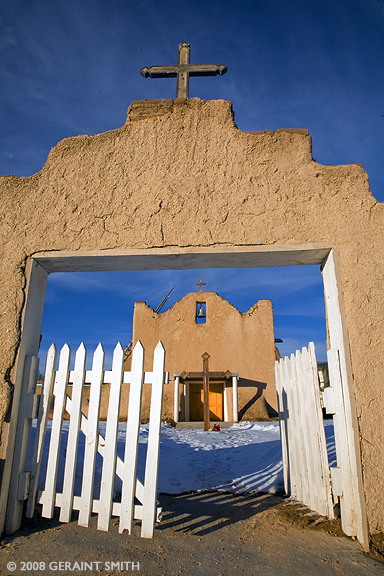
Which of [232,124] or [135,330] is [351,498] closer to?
[232,124]

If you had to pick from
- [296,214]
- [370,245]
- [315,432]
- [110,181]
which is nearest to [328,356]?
[315,432]

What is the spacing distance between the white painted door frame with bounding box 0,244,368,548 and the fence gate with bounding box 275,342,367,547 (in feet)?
0.21

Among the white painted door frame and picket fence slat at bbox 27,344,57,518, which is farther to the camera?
picket fence slat at bbox 27,344,57,518

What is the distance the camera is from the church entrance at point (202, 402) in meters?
12.7

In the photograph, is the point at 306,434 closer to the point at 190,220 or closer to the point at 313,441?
the point at 313,441

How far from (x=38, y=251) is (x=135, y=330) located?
983 centimetres

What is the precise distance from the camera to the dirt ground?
2.17m

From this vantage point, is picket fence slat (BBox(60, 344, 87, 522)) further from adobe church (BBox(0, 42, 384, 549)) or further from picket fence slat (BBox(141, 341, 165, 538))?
picket fence slat (BBox(141, 341, 165, 538))

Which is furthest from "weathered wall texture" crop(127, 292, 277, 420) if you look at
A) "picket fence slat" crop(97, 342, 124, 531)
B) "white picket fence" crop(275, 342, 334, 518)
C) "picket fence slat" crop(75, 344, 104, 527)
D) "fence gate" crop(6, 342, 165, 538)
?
"picket fence slat" crop(97, 342, 124, 531)

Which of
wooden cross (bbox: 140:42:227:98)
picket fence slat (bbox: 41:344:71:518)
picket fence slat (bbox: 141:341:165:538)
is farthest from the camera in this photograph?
wooden cross (bbox: 140:42:227:98)

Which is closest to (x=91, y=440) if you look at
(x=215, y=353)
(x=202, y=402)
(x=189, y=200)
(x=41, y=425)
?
(x=41, y=425)

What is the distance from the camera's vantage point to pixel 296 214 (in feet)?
10.2

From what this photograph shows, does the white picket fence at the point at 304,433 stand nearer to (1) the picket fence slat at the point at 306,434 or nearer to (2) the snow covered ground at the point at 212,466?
(1) the picket fence slat at the point at 306,434

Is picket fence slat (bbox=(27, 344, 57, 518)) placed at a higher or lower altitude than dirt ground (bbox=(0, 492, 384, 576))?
higher
